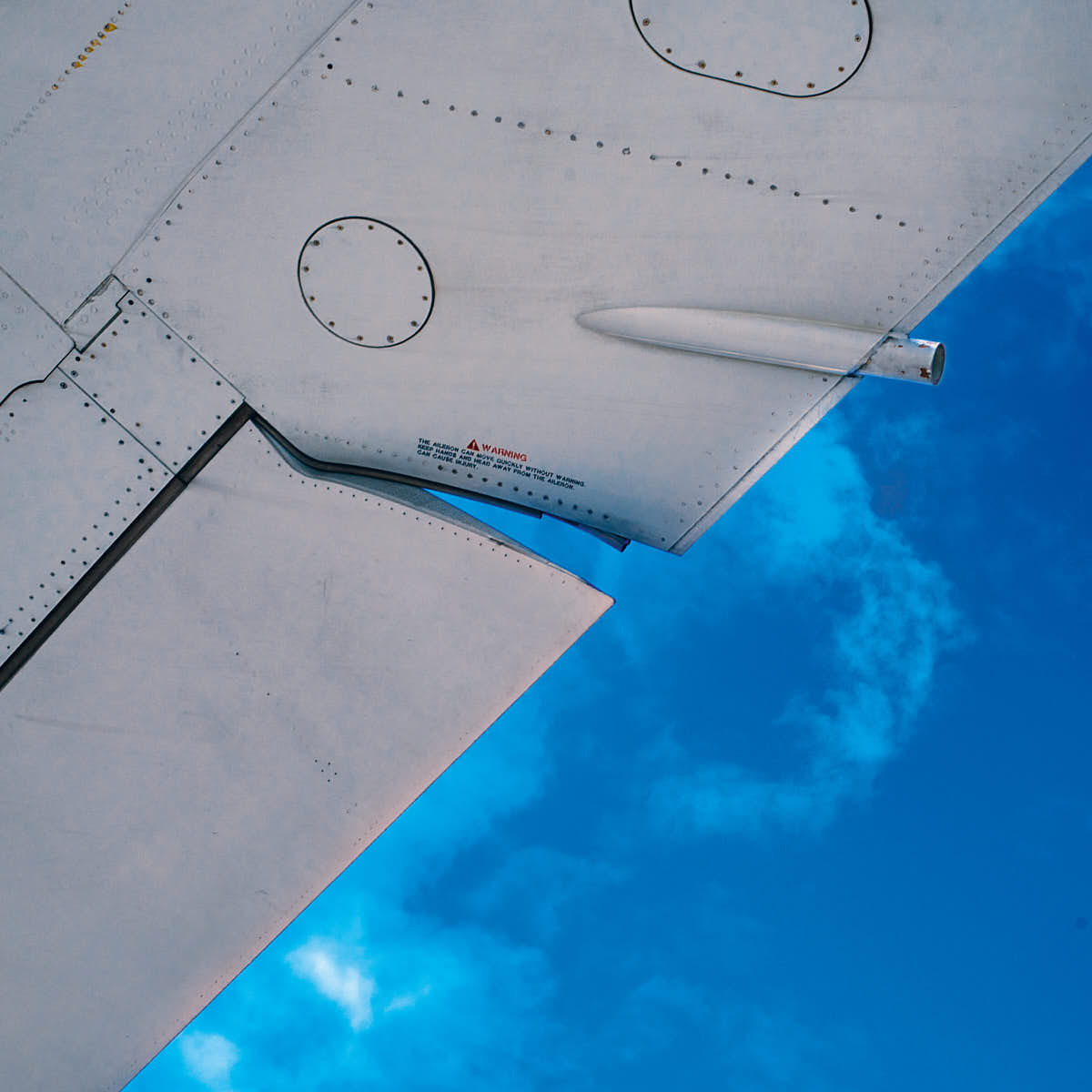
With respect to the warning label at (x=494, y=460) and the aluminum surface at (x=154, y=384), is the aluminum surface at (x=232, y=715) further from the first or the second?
the warning label at (x=494, y=460)

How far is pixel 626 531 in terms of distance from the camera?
4621mm

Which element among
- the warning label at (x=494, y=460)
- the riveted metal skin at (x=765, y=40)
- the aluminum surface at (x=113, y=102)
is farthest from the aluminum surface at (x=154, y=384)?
the riveted metal skin at (x=765, y=40)

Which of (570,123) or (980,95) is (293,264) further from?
(980,95)

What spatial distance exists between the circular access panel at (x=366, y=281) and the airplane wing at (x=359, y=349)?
0.05 feet

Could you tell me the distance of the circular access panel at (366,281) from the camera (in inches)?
167

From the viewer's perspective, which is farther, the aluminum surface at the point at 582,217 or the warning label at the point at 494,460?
the warning label at the point at 494,460

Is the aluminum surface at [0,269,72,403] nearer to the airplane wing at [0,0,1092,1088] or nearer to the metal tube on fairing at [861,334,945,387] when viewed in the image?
the airplane wing at [0,0,1092,1088]

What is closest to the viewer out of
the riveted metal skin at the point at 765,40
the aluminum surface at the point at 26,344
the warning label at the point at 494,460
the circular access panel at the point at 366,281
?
the riveted metal skin at the point at 765,40

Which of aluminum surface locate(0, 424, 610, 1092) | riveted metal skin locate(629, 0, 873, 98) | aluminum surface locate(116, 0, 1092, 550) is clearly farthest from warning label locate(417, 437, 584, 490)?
riveted metal skin locate(629, 0, 873, 98)

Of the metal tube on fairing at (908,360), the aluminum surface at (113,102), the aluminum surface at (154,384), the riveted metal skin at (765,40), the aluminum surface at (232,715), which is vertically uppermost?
the riveted metal skin at (765,40)

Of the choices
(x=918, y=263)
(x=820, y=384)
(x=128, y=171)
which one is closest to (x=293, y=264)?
(x=128, y=171)

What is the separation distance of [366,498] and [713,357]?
5.17 ft

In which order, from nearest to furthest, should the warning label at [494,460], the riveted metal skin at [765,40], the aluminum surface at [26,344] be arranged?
the riveted metal skin at [765,40] < the aluminum surface at [26,344] < the warning label at [494,460]

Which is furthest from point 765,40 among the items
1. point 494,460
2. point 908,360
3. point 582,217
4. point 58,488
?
point 58,488
